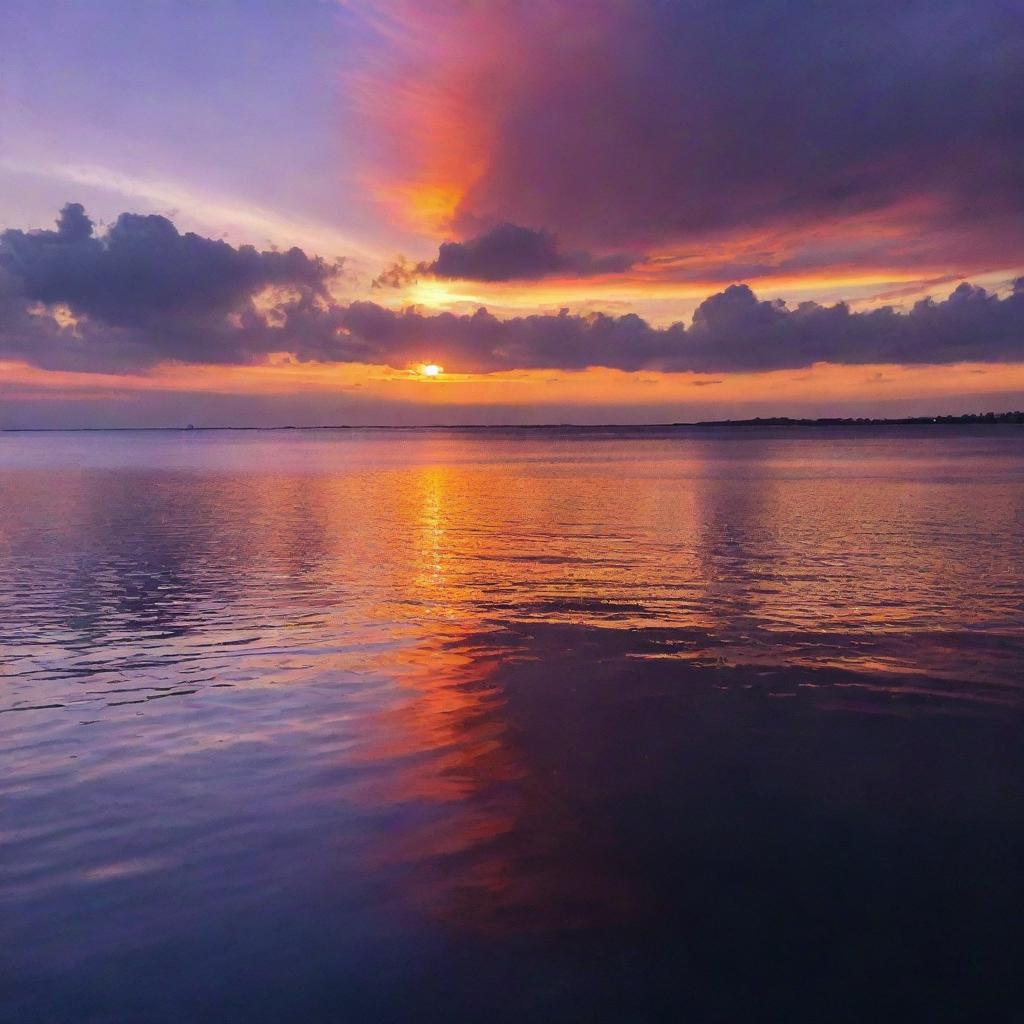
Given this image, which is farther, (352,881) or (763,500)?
(763,500)

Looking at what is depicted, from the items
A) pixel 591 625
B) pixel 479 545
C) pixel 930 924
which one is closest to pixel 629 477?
pixel 479 545

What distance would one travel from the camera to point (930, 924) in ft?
A: 27.6

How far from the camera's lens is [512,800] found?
36.1ft

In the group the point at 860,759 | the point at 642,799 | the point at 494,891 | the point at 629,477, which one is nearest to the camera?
the point at 494,891

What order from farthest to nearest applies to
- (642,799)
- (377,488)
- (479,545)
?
(377,488) < (479,545) < (642,799)

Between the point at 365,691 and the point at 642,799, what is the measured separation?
6.04m

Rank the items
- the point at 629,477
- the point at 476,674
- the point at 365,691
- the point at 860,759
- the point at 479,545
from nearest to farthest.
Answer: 1. the point at 860,759
2. the point at 365,691
3. the point at 476,674
4. the point at 479,545
5. the point at 629,477

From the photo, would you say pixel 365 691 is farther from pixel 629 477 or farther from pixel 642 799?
pixel 629 477

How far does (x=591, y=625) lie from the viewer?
20.7 metres

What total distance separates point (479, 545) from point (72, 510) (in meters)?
27.6

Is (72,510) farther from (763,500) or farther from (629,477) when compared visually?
(629,477)

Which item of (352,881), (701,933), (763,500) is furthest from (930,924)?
(763,500)

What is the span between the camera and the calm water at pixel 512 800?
25.2 feet

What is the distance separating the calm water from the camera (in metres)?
7.67
